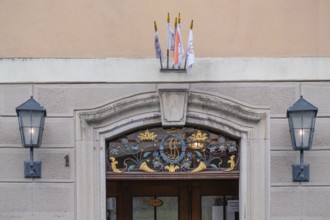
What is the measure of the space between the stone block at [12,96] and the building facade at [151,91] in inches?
0.4

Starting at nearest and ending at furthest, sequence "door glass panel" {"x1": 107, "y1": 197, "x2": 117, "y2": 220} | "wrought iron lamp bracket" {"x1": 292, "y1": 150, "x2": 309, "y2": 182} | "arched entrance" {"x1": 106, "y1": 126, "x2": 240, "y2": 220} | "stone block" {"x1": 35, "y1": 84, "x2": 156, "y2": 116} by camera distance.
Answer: "wrought iron lamp bracket" {"x1": 292, "y1": 150, "x2": 309, "y2": 182} < "stone block" {"x1": 35, "y1": 84, "x2": 156, "y2": 116} < "arched entrance" {"x1": 106, "y1": 126, "x2": 240, "y2": 220} < "door glass panel" {"x1": 107, "y1": 197, "x2": 117, "y2": 220}

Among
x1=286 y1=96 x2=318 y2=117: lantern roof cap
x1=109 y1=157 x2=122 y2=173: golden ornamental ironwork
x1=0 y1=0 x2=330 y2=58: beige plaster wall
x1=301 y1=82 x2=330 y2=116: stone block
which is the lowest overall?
x1=109 y1=157 x2=122 y2=173: golden ornamental ironwork

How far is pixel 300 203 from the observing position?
761 centimetres

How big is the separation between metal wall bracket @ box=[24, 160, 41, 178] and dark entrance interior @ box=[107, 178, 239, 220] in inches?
38.4

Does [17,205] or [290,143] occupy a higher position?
[290,143]

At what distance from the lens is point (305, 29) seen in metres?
7.71

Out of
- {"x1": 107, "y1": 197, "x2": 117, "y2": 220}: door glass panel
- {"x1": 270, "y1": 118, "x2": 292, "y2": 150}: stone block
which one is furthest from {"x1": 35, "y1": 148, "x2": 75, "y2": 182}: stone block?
{"x1": 270, "y1": 118, "x2": 292, "y2": 150}: stone block

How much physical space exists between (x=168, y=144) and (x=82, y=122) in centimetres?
94

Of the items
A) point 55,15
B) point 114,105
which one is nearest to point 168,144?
point 114,105

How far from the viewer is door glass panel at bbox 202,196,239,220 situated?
811 cm

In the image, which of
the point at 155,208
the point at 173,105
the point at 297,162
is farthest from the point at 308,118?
the point at 155,208

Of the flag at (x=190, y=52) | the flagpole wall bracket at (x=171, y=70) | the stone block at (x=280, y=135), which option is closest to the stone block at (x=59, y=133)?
the flagpole wall bracket at (x=171, y=70)

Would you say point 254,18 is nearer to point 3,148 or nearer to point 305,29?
point 305,29

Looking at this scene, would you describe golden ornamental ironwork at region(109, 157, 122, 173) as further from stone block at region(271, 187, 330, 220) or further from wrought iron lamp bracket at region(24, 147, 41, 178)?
stone block at region(271, 187, 330, 220)
